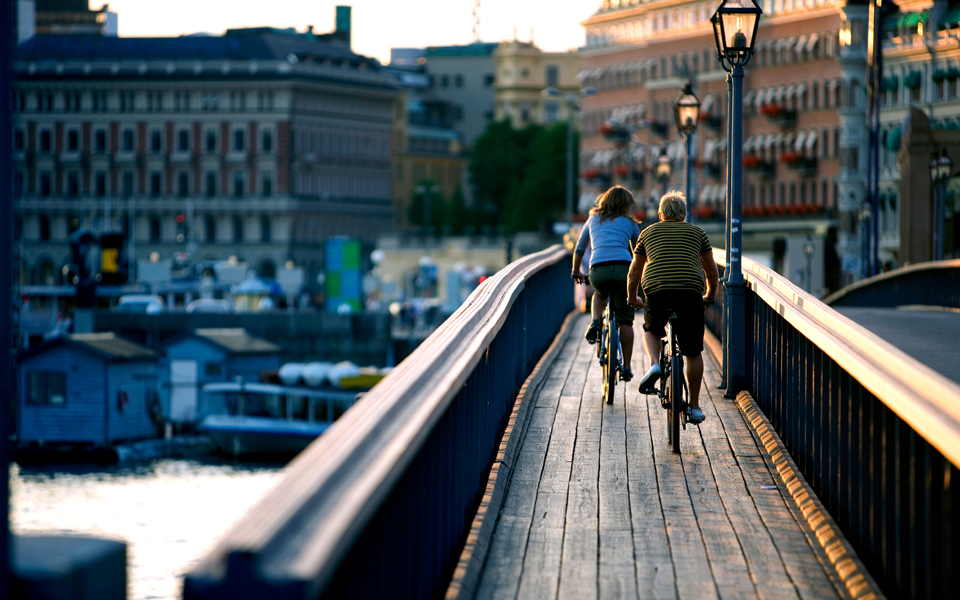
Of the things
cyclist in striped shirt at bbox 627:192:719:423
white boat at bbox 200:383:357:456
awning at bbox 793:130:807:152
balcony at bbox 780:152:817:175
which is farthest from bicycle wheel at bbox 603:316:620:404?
awning at bbox 793:130:807:152

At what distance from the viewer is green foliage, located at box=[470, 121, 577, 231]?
13300 centimetres

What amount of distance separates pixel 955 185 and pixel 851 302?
22717mm

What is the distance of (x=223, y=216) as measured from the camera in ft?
488

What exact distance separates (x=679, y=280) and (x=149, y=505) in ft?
158

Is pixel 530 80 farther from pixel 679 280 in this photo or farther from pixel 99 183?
pixel 679 280

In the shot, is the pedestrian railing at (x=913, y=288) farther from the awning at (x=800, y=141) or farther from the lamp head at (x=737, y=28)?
the awning at (x=800, y=141)

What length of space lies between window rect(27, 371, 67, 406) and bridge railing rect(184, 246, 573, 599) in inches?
2509

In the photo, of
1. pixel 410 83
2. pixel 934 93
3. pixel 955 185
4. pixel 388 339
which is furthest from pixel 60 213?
pixel 955 185

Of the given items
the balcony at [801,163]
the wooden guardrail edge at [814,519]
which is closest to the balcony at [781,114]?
the balcony at [801,163]

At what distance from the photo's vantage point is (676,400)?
10039 mm

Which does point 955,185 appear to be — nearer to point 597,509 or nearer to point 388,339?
point 388,339

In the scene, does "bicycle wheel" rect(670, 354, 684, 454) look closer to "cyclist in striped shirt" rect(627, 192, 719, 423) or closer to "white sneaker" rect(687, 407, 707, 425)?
"white sneaker" rect(687, 407, 707, 425)

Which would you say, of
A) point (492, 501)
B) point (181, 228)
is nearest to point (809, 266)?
point (492, 501)

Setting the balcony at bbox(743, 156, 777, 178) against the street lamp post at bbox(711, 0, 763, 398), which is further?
the balcony at bbox(743, 156, 777, 178)
